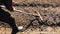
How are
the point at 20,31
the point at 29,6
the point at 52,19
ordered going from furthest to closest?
the point at 29,6 < the point at 52,19 < the point at 20,31

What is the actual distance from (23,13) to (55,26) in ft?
3.17

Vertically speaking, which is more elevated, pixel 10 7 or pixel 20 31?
pixel 10 7

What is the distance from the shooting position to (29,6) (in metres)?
5.68

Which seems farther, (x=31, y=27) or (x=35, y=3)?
(x=35, y=3)

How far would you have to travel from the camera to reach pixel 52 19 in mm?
5137

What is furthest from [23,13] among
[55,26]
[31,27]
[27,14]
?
[55,26]

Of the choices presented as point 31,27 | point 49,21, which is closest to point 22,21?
point 31,27

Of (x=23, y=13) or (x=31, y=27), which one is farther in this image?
(x=23, y=13)

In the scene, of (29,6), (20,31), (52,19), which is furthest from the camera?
(29,6)

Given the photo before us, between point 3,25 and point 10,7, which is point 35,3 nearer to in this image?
point 10,7

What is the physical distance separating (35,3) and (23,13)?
615 mm

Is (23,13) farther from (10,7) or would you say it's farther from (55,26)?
(55,26)

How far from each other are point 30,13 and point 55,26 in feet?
2.63

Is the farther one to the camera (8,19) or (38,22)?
(8,19)
